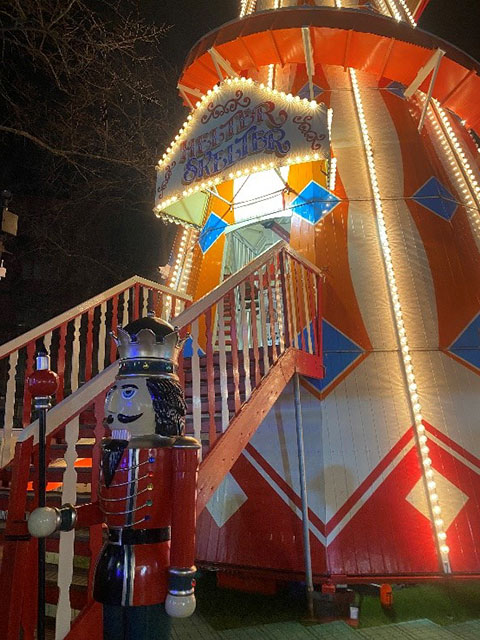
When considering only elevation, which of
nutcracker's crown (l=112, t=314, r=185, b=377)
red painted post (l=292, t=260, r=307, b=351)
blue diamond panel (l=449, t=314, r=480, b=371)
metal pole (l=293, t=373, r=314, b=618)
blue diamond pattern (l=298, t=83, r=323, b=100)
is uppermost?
blue diamond pattern (l=298, t=83, r=323, b=100)

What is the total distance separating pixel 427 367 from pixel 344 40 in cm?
538

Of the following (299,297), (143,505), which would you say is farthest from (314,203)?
(143,505)

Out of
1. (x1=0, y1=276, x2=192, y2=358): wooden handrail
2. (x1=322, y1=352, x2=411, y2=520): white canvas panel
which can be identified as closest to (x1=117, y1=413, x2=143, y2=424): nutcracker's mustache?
(x1=0, y1=276, x2=192, y2=358): wooden handrail

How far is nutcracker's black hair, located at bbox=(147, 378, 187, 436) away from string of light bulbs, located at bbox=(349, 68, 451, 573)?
359cm

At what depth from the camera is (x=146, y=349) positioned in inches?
90.4

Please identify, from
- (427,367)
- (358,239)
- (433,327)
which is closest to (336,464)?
(427,367)

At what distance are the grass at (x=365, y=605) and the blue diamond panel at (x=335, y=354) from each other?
7.06ft

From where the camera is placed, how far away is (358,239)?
6.50 meters

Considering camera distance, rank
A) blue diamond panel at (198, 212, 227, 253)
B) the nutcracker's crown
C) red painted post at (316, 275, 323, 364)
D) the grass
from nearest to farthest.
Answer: the nutcracker's crown < the grass < red painted post at (316, 275, 323, 364) < blue diamond panel at (198, 212, 227, 253)

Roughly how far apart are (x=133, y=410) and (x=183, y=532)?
1.90 ft

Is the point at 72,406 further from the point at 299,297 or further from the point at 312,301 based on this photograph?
the point at 312,301

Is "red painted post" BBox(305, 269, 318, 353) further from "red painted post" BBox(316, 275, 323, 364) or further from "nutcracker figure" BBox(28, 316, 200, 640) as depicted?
"nutcracker figure" BBox(28, 316, 200, 640)

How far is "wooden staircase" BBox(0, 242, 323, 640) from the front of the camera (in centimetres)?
229

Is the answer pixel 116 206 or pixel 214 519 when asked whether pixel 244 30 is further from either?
pixel 116 206
